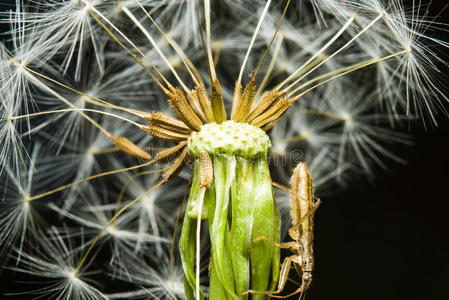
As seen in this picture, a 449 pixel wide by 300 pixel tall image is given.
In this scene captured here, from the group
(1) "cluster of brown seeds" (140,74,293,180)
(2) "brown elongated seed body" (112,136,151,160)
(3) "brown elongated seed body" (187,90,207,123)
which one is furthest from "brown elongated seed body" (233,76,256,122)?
(2) "brown elongated seed body" (112,136,151,160)

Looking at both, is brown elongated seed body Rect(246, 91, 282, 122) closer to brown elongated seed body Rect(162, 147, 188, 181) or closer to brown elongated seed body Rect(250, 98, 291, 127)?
brown elongated seed body Rect(250, 98, 291, 127)

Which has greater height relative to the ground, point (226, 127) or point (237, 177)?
point (226, 127)

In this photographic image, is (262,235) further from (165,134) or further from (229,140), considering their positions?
(165,134)

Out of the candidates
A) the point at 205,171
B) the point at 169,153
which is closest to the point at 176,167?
the point at 169,153

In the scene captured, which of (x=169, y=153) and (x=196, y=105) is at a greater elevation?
(x=196, y=105)

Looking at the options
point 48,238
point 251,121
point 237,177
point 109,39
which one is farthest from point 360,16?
point 48,238

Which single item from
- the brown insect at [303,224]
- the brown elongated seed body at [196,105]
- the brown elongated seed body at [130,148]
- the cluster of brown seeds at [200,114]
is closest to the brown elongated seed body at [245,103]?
the cluster of brown seeds at [200,114]

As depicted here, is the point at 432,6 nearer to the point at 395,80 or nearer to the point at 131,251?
the point at 395,80
